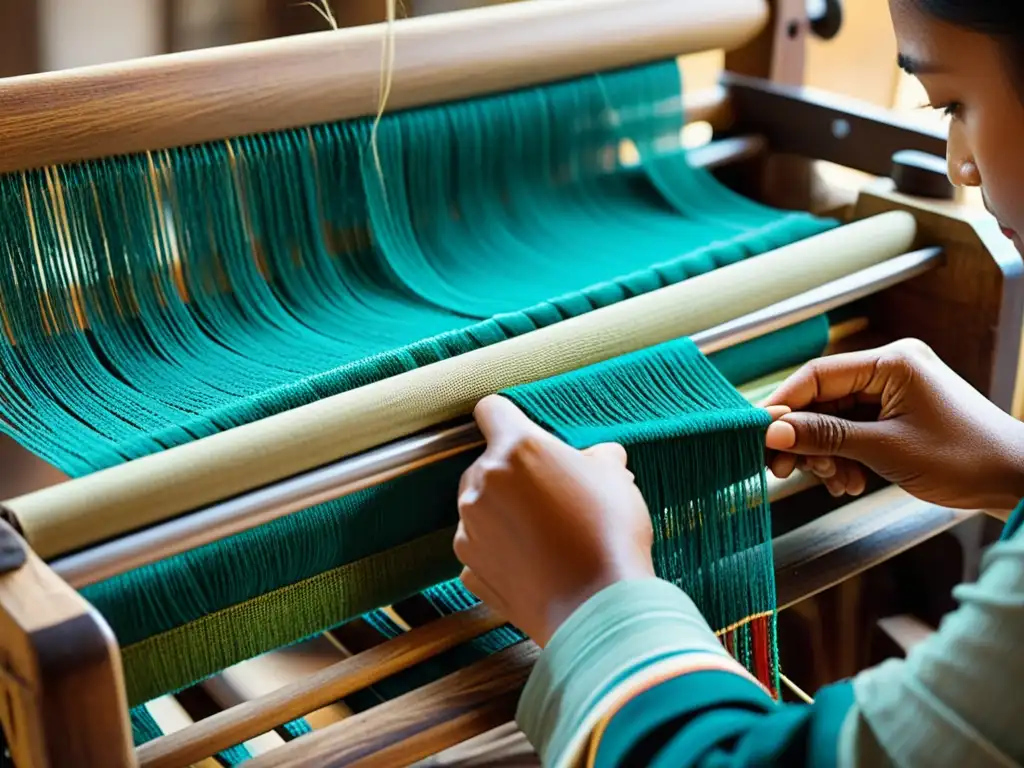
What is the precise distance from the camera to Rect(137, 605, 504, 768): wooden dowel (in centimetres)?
81

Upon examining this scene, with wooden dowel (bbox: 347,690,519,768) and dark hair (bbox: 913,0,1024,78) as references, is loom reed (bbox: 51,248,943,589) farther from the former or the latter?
dark hair (bbox: 913,0,1024,78)

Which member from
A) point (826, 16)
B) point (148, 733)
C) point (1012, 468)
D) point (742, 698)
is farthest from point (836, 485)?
point (826, 16)

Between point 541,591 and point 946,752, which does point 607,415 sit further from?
point 946,752

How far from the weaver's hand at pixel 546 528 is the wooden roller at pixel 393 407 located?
0.26 feet

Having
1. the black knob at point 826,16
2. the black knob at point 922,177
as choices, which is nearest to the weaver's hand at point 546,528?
the black knob at point 922,177

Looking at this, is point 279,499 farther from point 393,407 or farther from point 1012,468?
point 1012,468

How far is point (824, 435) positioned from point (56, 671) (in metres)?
0.60

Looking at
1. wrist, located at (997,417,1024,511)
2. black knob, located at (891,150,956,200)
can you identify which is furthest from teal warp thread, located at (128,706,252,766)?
black knob, located at (891,150,956,200)

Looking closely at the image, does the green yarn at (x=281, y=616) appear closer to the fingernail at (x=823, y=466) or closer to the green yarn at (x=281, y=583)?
the green yarn at (x=281, y=583)

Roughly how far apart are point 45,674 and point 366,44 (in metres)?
0.71

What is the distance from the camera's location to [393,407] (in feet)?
2.88

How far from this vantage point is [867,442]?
1.00 m

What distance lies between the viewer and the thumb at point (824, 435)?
0.96 meters

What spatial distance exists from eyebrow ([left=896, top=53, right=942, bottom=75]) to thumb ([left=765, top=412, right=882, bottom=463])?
295mm
